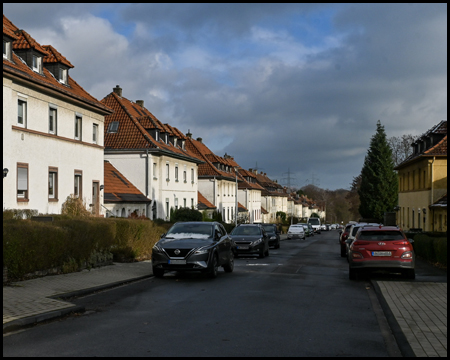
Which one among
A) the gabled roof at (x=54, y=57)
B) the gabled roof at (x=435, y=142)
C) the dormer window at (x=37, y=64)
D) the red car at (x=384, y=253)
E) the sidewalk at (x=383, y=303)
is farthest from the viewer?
the gabled roof at (x=435, y=142)

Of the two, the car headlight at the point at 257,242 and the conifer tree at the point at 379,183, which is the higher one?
the conifer tree at the point at 379,183

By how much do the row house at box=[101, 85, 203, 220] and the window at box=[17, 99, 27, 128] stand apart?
681 inches

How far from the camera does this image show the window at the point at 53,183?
28.8 metres

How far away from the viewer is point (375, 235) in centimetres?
1565

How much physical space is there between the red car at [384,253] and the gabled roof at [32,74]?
16311mm

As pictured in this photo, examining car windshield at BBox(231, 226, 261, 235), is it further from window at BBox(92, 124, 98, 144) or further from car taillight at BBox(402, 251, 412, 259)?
car taillight at BBox(402, 251, 412, 259)

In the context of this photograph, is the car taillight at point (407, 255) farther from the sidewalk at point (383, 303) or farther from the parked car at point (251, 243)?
the parked car at point (251, 243)

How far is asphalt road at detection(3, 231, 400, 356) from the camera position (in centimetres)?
703

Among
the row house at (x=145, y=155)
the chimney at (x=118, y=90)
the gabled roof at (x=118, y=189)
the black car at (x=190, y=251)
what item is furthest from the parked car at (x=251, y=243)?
the chimney at (x=118, y=90)

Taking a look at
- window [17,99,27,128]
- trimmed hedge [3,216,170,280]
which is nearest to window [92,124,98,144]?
window [17,99,27,128]

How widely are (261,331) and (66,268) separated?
344 inches

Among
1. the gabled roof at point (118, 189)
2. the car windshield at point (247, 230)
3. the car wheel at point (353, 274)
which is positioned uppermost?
the gabled roof at point (118, 189)

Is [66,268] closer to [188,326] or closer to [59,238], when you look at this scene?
[59,238]

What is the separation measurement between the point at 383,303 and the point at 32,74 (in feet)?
70.1
